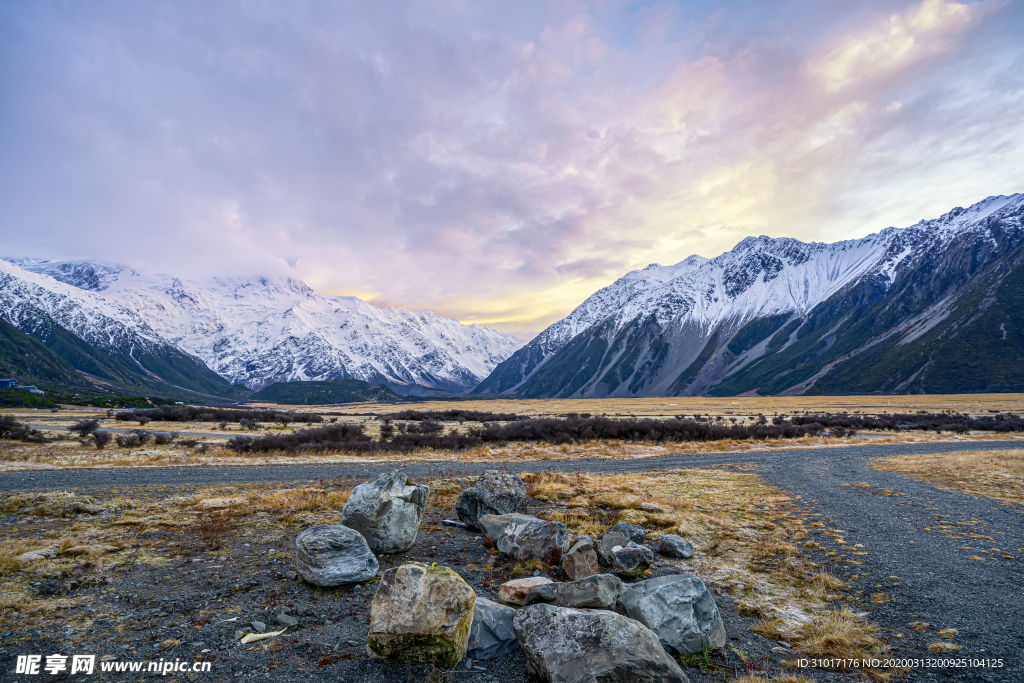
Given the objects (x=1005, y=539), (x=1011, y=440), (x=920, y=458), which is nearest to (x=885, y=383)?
(x=1011, y=440)

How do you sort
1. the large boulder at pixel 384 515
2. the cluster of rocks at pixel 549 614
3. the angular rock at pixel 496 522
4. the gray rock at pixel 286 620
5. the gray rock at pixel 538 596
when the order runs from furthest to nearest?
the angular rock at pixel 496 522 → the large boulder at pixel 384 515 → the gray rock at pixel 538 596 → the gray rock at pixel 286 620 → the cluster of rocks at pixel 549 614

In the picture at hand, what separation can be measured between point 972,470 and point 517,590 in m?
28.9

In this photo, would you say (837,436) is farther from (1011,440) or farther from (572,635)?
(572,635)

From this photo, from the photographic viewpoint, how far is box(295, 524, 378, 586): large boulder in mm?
9969

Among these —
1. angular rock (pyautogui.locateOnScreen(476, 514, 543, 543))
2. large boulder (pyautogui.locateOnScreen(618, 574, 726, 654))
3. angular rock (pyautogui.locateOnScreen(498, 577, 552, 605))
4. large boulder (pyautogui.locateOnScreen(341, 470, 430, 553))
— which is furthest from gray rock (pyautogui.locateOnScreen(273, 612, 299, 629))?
large boulder (pyautogui.locateOnScreen(618, 574, 726, 654))

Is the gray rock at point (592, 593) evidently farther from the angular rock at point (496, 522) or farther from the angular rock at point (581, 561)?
the angular rock at point (496, 522)

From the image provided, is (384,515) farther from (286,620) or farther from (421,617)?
(421,617)

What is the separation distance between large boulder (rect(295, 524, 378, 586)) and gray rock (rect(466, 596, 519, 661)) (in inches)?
140

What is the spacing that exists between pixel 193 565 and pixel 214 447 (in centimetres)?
3221

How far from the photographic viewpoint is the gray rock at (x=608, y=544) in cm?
1148

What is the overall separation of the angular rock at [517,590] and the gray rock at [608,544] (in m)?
2.90

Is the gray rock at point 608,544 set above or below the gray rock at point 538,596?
below

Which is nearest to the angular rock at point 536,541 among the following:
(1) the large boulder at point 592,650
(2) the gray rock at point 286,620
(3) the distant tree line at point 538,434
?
(1) the large boulder at point 592,650

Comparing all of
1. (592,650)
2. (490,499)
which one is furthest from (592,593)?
Result: (490,499)
